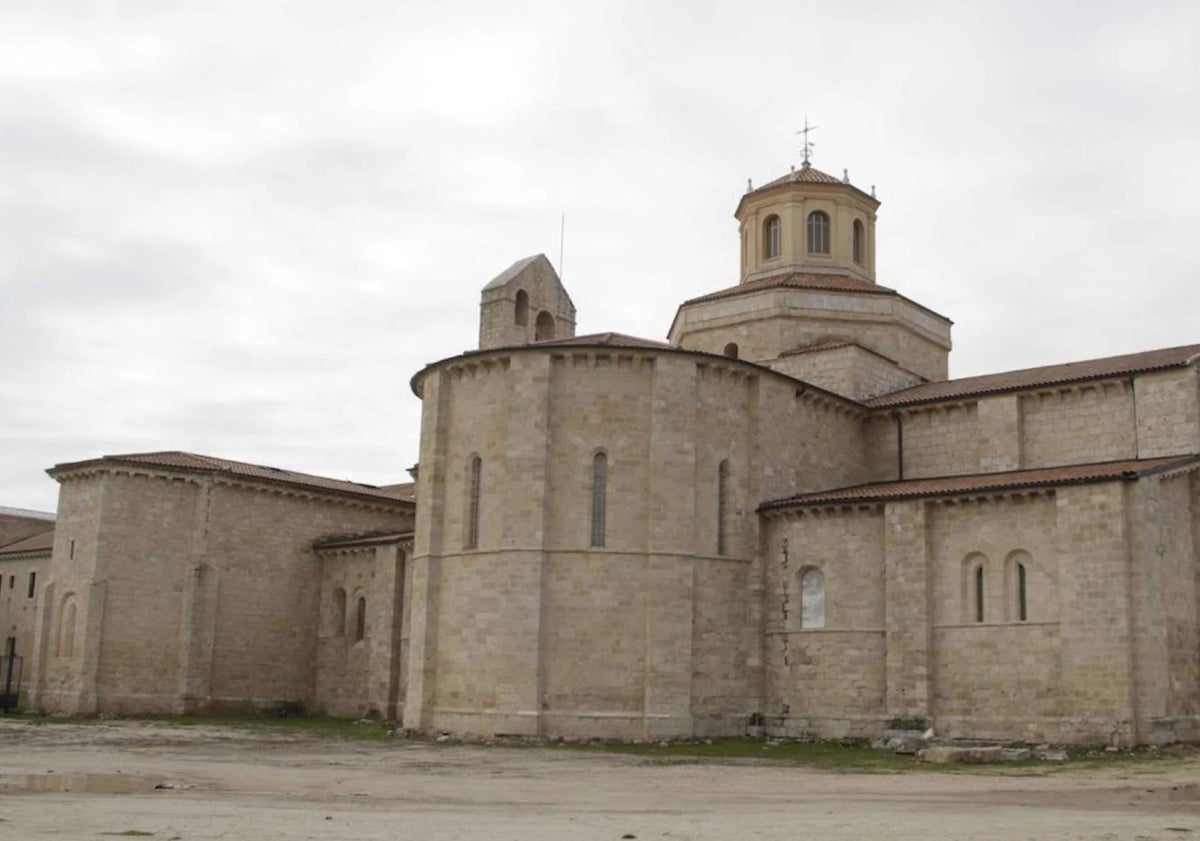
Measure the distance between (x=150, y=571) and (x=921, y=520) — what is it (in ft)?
76.7

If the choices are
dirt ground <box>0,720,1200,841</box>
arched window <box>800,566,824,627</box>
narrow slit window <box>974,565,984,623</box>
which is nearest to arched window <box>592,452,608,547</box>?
arched window <box>800,566,824,627</box>

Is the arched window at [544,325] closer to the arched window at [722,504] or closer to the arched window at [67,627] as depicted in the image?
the arched window at [722,504]

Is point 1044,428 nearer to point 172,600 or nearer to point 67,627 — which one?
point 172,600

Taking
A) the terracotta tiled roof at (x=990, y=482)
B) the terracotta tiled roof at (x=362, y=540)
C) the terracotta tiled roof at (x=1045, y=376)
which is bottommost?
the terracotta tiled roof at (x=362, y=540)

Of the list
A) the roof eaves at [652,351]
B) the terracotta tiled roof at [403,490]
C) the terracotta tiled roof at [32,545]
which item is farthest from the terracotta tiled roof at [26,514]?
the roof eaves at [652,351]

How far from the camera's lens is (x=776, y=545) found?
103ft

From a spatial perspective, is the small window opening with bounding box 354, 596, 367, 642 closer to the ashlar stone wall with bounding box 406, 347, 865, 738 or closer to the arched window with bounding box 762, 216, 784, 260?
the ashlar stone wall with bounding box 406, 347, 865, 738

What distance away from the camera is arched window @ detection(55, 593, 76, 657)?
39188 mm

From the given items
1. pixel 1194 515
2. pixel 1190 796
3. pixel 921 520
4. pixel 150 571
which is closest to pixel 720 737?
pixel 921 520

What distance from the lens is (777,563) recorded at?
103 ft

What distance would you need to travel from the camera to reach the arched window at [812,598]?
101 feet

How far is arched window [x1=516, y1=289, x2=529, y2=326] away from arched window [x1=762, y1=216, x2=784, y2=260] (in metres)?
8.78

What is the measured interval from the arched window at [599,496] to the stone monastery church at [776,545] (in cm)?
10

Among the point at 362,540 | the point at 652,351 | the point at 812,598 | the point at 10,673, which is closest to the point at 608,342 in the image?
the point at 652,351
